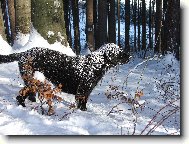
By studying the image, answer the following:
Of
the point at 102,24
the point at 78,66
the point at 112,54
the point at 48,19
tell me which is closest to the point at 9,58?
the point at 78,66

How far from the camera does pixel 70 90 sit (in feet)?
16.3

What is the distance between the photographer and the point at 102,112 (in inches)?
181

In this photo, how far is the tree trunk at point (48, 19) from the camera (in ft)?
20.7

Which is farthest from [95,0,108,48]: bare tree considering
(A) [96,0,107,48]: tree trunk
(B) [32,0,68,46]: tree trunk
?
(B) [32,0,68,46]: tree trunk

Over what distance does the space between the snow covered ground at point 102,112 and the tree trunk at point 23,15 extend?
115 cm

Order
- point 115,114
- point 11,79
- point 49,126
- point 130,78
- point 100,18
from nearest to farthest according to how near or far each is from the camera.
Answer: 1. point 49,126
2. point 115,114
3. point 11,79
4. point 130,78
5. point 100,18

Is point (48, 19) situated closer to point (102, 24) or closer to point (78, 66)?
point (78, 66)

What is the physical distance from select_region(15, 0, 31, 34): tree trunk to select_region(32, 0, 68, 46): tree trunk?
129 cm

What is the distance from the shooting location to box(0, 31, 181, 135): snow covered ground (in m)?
3.59

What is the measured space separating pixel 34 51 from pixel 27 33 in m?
3.18

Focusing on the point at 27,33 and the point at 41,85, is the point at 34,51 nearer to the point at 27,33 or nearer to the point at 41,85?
the point at 41,85

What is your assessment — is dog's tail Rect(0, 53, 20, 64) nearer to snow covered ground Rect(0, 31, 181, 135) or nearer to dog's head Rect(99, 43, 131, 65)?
snow covered ground Rect(0, 31, 181, 135)

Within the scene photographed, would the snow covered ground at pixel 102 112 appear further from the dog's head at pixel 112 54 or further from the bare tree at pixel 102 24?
the bare tree at pixel 102 24

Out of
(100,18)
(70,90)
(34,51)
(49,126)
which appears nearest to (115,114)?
(70,90)
